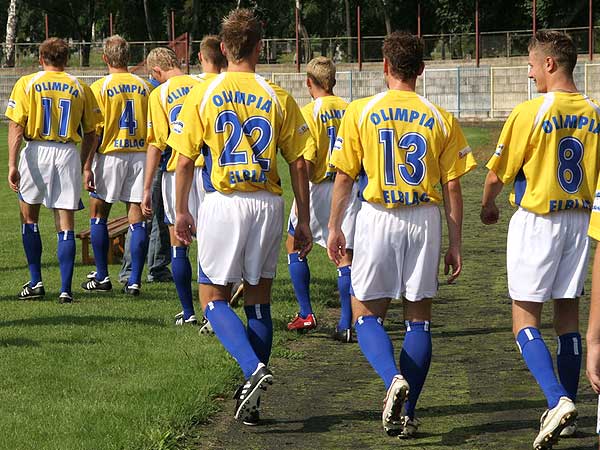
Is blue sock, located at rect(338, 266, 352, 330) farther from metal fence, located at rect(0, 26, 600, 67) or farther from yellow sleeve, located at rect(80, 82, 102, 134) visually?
metal fence, located at rect(0, 26, 600, 67)

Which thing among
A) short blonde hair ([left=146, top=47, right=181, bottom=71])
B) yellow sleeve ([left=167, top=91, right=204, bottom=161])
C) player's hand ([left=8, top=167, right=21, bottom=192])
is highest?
short blonde hair ([left=146, top=47, right=181, bottom=71])

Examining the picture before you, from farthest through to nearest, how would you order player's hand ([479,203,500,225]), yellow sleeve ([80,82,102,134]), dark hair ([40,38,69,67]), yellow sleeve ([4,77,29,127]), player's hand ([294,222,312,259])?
1. yellow sleeve ([80,82,102,134])
2. dark hair ([40,38,69,67])
3. yellow sleeve ([4,77,29,127])
4. player's hand ([294,222,312,259])
5. player's hand ([479,203,500,225])

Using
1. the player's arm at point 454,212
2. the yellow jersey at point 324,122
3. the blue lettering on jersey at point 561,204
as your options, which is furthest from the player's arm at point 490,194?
the yellow jersey at point 324,122

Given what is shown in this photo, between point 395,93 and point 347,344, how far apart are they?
10.1ft

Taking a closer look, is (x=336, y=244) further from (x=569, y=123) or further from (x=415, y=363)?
(x=569, y=123)

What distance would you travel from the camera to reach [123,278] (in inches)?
465

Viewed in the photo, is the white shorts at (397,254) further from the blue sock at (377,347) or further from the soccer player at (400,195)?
the blue sock at (377,347)

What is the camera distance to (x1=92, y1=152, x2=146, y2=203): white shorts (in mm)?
11219

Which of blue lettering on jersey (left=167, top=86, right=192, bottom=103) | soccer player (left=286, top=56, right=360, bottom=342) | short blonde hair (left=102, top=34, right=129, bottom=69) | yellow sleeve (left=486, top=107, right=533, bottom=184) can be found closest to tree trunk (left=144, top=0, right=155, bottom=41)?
short blonde hair (left=102, top=34, right=129, bottom=69)

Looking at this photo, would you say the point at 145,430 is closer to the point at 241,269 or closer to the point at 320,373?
the point at 241,269

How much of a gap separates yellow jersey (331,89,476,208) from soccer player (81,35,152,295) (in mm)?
4889

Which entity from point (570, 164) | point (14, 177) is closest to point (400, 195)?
point (570, 164)

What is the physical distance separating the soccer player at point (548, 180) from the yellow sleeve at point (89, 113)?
210 inches

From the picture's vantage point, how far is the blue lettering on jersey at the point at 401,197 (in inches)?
254
